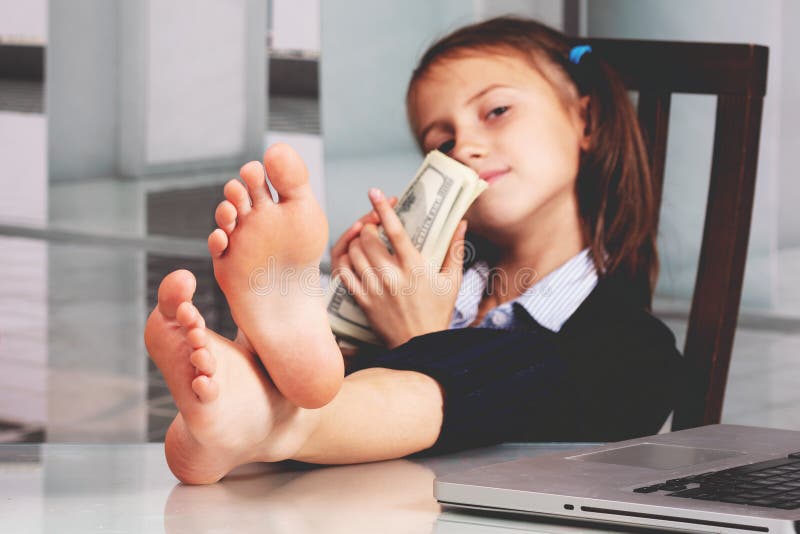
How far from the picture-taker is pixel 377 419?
71 cm

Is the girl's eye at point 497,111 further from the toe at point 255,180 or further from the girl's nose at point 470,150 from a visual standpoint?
the toe at point 255,180

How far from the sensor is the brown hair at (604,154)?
3.61 ft

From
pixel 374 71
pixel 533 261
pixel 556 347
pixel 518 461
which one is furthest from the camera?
pixel 374 71

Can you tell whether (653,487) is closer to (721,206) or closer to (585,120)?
(721,206)

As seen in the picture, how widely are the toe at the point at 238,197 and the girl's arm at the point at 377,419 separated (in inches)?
4.8

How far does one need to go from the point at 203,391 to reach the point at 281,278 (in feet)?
0.31

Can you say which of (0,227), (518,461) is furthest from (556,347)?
(0,227)

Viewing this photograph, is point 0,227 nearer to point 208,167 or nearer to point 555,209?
point 208,167

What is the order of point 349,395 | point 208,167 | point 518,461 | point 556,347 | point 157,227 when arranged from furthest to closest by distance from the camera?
point 208,167 < point 157,227 < point 556,347 < point 349,395 < point 518,461

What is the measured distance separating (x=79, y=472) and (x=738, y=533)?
1.08ft

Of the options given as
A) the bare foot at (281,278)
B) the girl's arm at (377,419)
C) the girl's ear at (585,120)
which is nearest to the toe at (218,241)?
the bare foot at (281,278)

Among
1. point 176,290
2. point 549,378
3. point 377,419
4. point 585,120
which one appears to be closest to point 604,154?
point 585,120

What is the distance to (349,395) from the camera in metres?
0.72

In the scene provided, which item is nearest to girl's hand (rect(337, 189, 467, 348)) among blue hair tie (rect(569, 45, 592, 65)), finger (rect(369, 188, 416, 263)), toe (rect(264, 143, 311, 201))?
finger (rect(369, 188, 416, 263))
